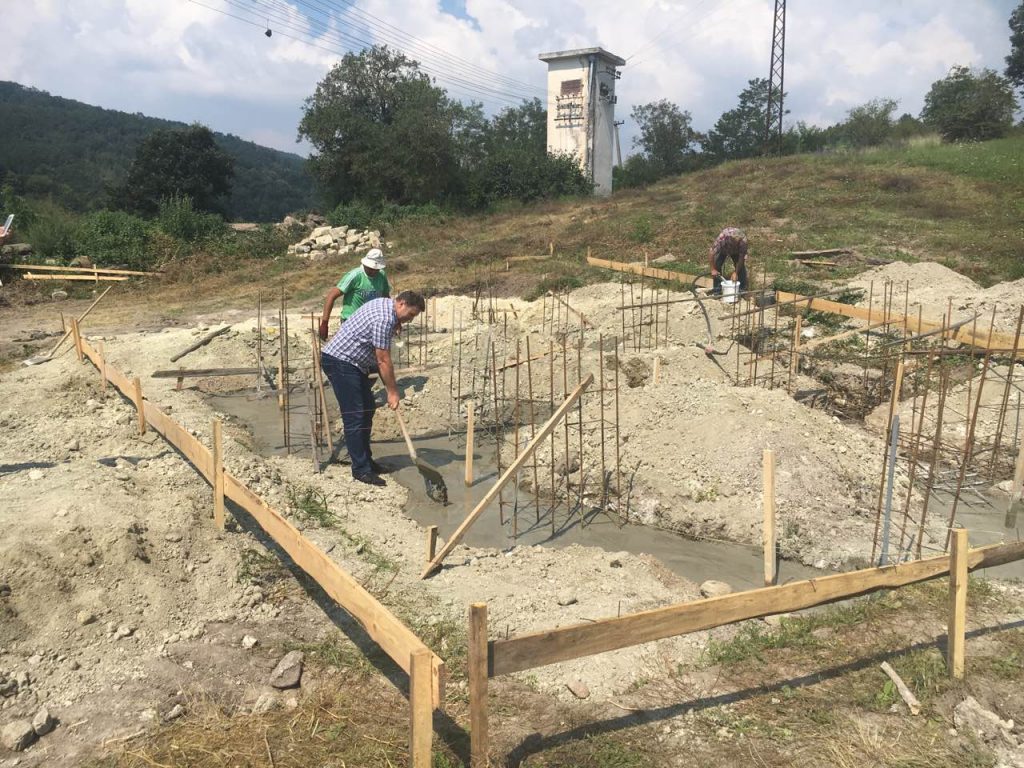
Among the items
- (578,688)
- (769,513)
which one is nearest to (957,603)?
(769,513)

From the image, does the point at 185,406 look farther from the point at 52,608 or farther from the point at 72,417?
the point at 52,608

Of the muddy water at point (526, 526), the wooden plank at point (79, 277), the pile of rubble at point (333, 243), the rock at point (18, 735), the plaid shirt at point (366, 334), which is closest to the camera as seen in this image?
the rock at point (18, 735)

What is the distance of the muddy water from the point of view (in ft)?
16.7

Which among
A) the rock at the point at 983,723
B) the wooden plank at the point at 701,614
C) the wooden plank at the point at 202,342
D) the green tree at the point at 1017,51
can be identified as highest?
the green tree at the point at 1017,51

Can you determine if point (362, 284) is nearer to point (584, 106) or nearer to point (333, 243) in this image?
point (333, 243)

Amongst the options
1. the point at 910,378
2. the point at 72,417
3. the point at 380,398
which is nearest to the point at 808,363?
the point at 910,378

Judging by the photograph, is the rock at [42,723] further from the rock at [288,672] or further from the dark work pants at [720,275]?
the dark work pants at [720,275]

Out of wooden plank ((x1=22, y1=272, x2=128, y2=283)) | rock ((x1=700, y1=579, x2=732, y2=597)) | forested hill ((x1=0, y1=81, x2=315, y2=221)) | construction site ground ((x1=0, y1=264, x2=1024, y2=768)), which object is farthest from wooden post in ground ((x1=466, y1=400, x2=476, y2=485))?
forested hill ((x1=0, y1=81, x2=315, y2=221))

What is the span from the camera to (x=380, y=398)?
336 inches

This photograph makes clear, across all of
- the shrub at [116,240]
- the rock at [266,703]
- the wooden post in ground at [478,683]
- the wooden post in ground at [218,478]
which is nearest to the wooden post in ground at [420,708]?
the wooden post in ground at [478,683]

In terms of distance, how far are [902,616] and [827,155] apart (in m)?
27.6

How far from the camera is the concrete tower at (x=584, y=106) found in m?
34.5

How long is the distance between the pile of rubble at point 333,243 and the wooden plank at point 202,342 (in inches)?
436

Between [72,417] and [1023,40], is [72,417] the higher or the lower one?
the lower one
